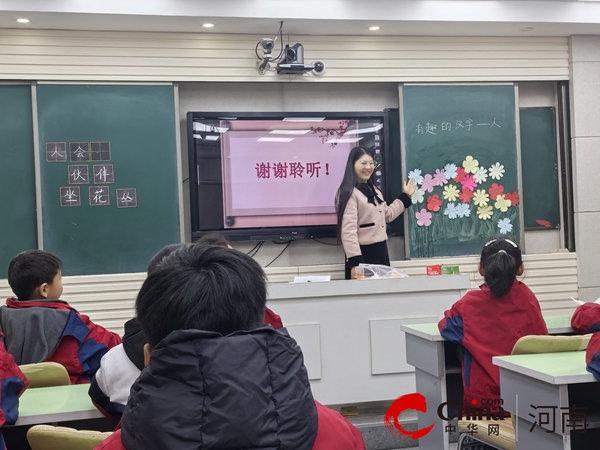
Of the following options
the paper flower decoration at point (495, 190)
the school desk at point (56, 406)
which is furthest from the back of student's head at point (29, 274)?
the paper flower decoration at point (495, 190)

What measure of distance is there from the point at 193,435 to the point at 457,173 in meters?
5.04

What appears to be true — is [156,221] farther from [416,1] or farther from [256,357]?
[256,357]

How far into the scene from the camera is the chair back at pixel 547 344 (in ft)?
8.25

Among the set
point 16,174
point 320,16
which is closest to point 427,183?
point 320,16

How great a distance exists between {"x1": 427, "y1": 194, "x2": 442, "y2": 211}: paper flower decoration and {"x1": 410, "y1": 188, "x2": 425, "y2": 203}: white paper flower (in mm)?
58

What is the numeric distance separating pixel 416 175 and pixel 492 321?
2.95 meters

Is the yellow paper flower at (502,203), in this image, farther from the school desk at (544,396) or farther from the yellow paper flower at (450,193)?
the school desk at (544,396)

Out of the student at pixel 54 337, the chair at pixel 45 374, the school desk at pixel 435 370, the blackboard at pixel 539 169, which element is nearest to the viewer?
the chair at pixel 45 374

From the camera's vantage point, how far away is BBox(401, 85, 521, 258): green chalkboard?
5.73 m

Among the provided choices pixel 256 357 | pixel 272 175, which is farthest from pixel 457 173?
pixel 256 357

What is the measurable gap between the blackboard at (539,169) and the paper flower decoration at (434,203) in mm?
862

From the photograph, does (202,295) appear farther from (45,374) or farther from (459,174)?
(459,174)

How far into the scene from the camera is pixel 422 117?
227 inches

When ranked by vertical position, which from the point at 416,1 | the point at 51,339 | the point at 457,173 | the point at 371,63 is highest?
the point at 416,1
